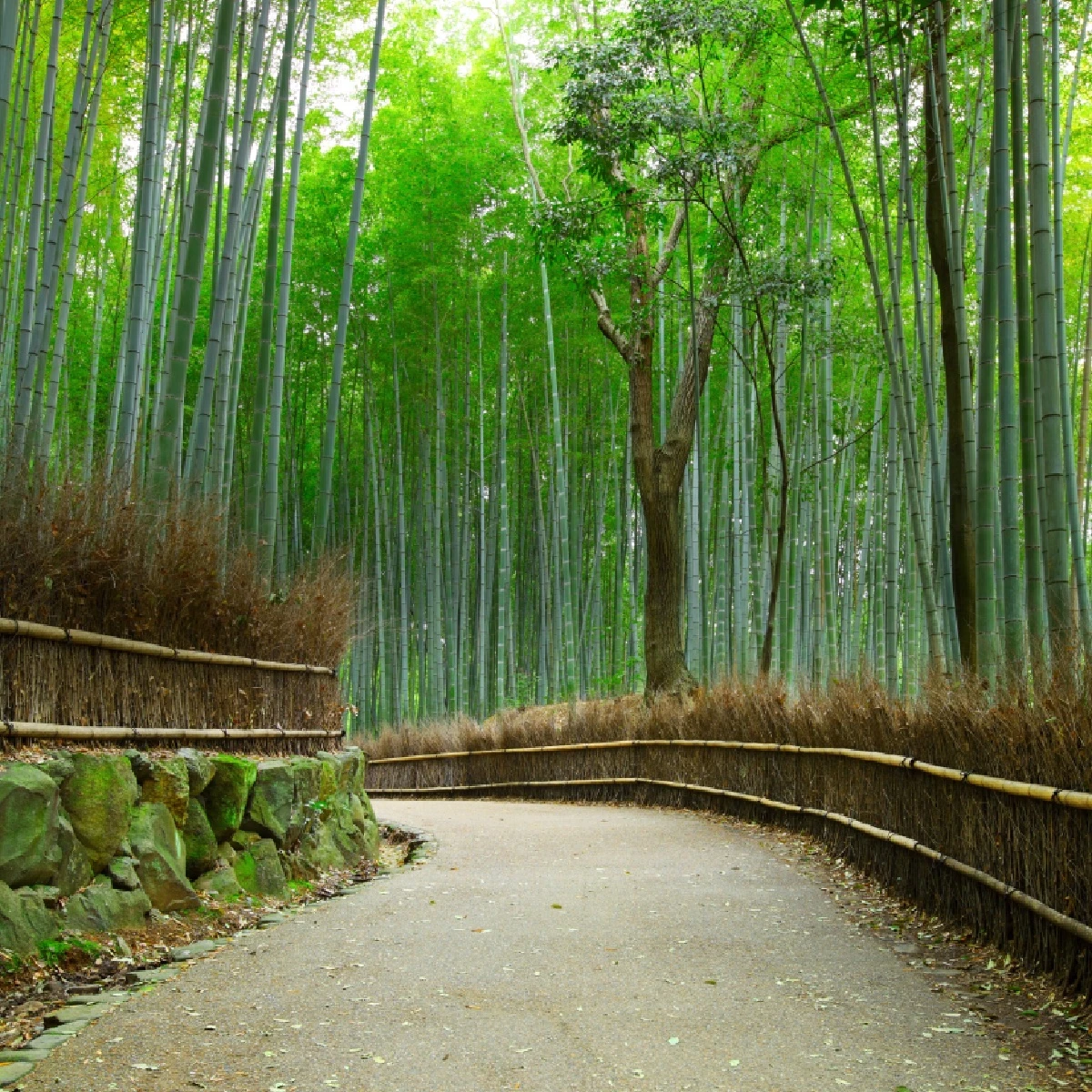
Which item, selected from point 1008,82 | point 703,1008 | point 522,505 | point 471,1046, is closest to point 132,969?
point 471,1046

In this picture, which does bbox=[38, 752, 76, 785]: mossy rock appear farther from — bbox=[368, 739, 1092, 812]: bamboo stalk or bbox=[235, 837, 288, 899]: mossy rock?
bbox=[368, 739, 1092, 812]: bamboo stalk

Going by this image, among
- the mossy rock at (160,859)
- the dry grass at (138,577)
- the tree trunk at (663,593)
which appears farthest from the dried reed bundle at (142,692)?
the tree trunk at (663,593)

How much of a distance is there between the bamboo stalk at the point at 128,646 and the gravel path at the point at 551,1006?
99cm

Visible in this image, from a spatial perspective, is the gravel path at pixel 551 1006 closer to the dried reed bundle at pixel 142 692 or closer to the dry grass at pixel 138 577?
the dried reed bundle at pixel 142 692

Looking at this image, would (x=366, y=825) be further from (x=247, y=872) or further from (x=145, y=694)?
(x=145, y=694)

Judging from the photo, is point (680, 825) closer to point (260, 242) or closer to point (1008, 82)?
point (1008, 82)

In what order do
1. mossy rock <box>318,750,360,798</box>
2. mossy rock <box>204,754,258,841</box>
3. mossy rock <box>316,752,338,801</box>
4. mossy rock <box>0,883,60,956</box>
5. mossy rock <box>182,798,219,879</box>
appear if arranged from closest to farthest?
mossy rock <box>0,883,60,956</box>
mossy rock <box>182,798,219,879</box>
mossy rock <box>204,754,258,841</box>
mossy rock <box>316,752,338,801</box>
mossy rock <box>318,750,360,798</box>

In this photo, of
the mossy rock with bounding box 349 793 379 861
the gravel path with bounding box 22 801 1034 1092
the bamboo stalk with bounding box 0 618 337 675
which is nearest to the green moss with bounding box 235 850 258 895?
the gravel path with bounding box 22 801 1034 1092

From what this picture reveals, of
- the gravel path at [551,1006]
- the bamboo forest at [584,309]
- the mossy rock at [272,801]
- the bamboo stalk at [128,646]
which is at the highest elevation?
the bamboo forest at [584,309]

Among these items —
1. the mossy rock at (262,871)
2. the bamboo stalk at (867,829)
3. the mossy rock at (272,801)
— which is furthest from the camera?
the mossy rock at (272,801)

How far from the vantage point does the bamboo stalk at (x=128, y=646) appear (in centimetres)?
313

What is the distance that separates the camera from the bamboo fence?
279 centimetres

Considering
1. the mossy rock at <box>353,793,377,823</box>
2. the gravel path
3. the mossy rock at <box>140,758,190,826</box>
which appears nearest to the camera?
the gravel path

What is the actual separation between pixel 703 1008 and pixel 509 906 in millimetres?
1481
